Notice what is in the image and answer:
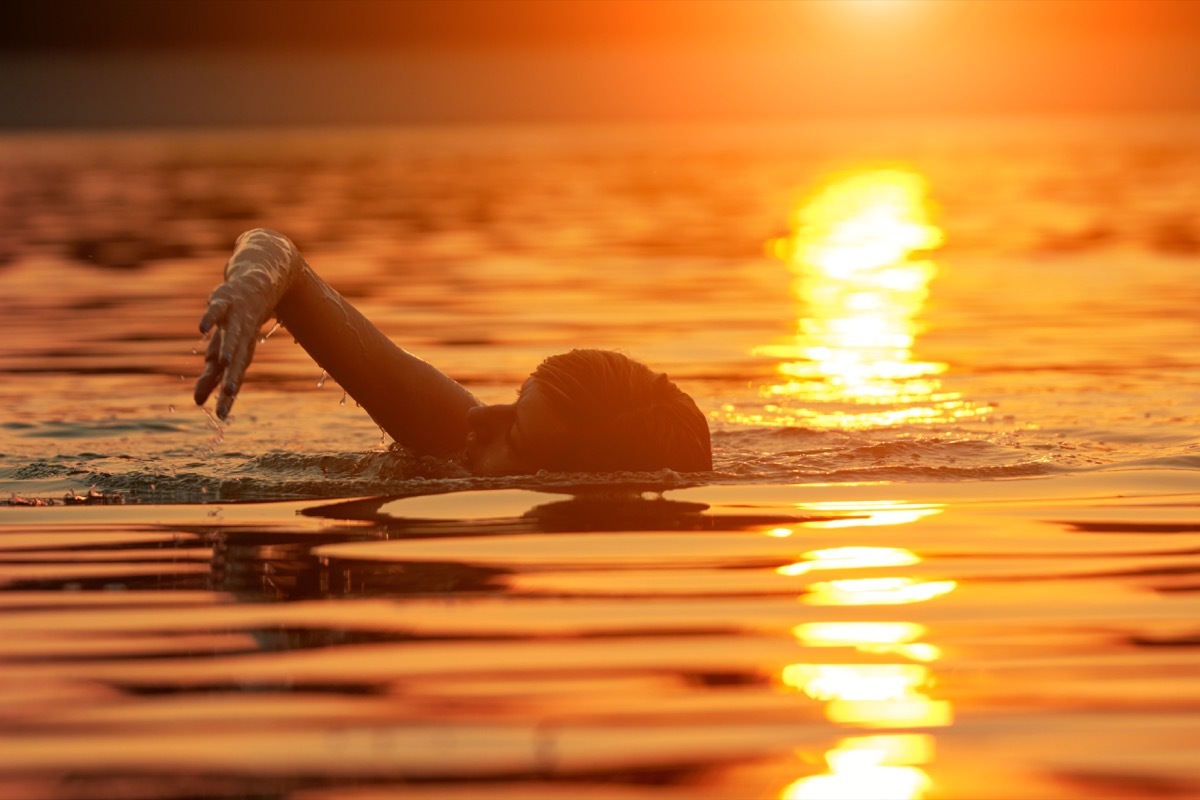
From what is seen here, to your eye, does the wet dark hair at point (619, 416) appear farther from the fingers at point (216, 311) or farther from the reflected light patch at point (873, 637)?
the reflected light patch at point (873, 637)

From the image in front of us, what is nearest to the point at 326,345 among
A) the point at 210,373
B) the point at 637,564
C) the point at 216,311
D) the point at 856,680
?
the point at 216,311

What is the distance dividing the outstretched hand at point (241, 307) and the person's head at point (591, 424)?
1.00 meters

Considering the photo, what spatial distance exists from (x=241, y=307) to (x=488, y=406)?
1308 millimetres

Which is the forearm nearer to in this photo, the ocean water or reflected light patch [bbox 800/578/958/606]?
the ocean water

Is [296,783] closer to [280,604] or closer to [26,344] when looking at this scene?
[280,604]

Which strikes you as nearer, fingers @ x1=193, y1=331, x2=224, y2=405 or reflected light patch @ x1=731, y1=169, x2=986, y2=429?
fingers @ x1=193, y1=331, x2=224, y2=405

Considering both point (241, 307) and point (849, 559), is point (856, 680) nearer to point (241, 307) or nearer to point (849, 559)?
point (849, 559)

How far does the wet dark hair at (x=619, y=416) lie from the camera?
748 cm

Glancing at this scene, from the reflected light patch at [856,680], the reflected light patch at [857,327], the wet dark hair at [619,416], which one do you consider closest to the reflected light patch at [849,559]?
the wet dark hair at [619,416]

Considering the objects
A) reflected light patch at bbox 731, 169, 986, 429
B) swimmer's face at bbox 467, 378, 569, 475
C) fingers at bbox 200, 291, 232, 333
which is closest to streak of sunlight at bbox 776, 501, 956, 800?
swimmer's face at bbox 467, 378, 569, 475

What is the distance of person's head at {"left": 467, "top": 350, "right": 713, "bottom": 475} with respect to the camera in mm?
7496

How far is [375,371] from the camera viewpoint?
8055 mm

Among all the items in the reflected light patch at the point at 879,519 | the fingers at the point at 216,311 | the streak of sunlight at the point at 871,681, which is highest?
the fingers at the point at 216,311

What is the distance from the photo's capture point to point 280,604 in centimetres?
604
